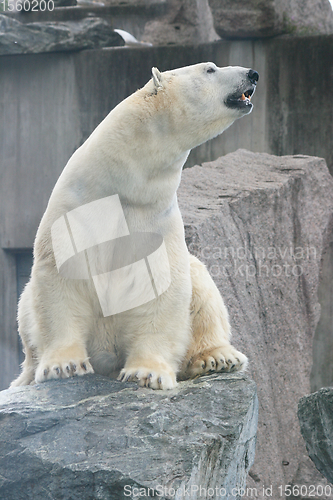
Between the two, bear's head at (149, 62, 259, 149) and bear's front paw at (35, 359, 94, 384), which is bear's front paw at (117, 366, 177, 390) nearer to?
bear's front paw at (35, 359, 94, 384)

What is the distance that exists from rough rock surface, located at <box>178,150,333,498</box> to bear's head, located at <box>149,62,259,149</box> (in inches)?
49.4

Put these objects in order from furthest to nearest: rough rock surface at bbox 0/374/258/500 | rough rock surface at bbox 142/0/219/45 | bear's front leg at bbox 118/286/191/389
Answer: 1. rough rock surface at bbox 142/0/219/45
2. bear's front leg at bbox 118/286/191/389
3. rough rock surface at bbox 0/374/258/500

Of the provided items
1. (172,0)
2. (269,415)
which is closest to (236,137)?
(172,0)

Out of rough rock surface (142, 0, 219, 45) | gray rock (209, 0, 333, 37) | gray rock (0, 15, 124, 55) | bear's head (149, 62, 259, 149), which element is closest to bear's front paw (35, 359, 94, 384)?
bear's head (149, 62, 259, 149)

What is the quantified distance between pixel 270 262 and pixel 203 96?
2537mm

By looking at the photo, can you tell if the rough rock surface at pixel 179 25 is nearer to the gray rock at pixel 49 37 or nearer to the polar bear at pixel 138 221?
the gray rock at pixel 49 37

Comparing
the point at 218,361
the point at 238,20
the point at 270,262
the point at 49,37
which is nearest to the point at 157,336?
the point at 218,361

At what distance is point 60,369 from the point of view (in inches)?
90.3

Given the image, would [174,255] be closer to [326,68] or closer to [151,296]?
[151,296]

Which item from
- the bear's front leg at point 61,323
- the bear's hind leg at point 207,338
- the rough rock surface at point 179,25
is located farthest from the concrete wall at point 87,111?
the bear's front leg at point 61,323

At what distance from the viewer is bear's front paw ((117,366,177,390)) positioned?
231 cm

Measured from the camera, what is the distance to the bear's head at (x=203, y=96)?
2.45 meters

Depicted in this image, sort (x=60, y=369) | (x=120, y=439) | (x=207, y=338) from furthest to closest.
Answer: (x=207, y=338) < (x=60, y=369) < (x=120, y=439)

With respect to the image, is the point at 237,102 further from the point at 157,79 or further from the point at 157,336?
the point at 157,336
